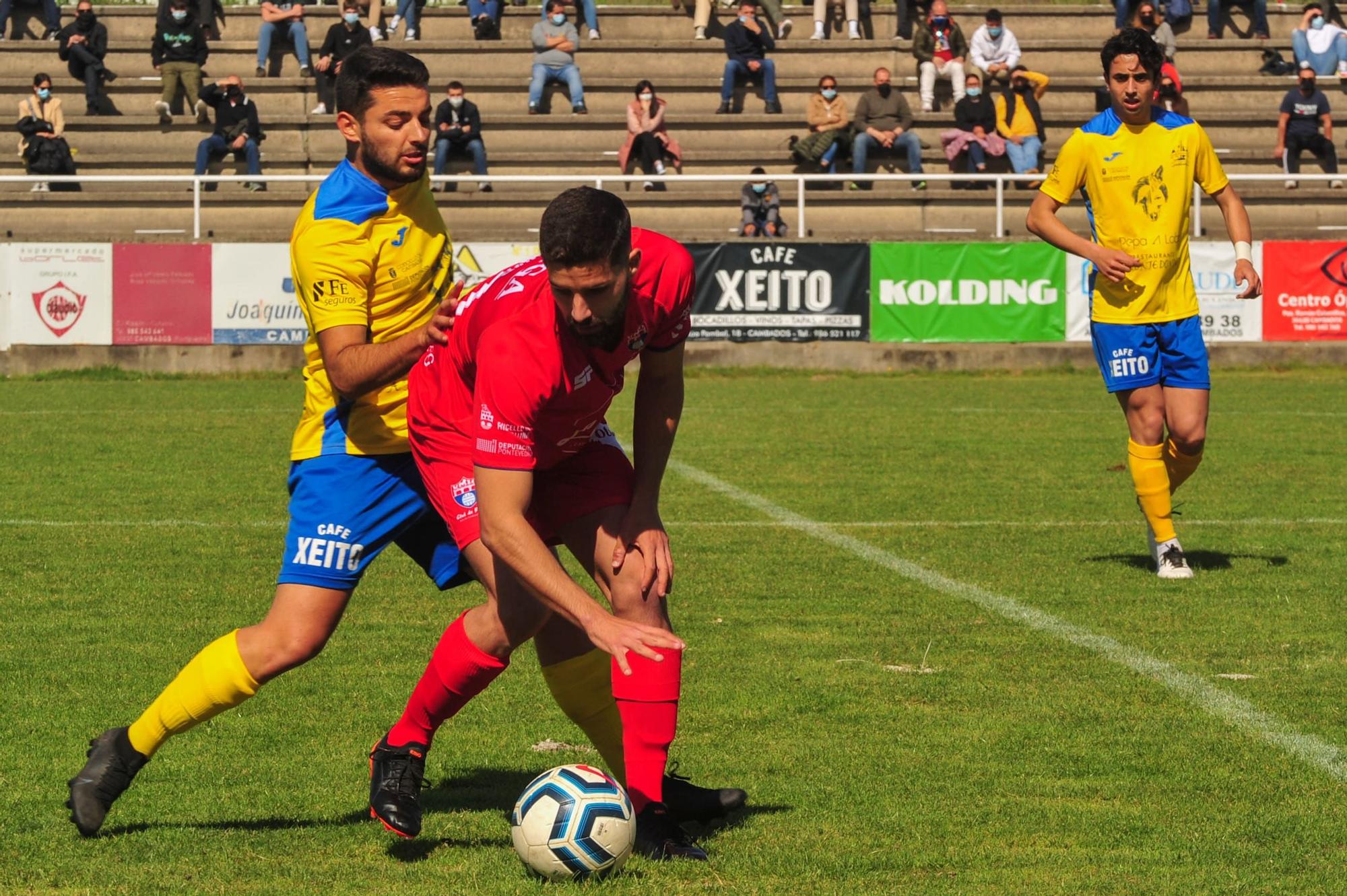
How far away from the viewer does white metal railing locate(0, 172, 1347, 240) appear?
74.2 feet

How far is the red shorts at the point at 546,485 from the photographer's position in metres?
4.47

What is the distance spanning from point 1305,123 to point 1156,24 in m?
3.50

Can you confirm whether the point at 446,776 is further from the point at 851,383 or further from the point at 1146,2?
the point at 1146,2

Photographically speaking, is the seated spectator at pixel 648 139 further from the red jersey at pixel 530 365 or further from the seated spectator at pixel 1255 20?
the red jersey at pixel 530 365

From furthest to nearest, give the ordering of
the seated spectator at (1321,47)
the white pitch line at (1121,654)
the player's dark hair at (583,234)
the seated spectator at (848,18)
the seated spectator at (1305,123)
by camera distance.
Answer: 1. the seated spectator at (848,18)
2. the seated spectator at (1321,47)
3. the seated spectator at (1305,123)
4. the white pitch line at (1121,654)
5. the player's dark hair at (583,234)

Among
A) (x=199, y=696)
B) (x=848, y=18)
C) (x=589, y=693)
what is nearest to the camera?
(x=199, y=696)

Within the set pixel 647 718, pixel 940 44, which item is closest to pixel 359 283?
pixel 647 718

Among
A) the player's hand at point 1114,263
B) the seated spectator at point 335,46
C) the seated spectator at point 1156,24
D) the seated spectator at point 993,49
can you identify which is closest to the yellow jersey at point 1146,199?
the player's hand at point 1114,263

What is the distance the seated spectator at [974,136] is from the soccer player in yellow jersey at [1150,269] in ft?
56.5

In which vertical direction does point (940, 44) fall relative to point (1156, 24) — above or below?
below

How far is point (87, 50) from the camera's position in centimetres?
2775

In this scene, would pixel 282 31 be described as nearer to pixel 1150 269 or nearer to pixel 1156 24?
pixel 1156 24

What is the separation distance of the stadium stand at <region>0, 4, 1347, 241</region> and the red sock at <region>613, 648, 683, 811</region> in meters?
19.3

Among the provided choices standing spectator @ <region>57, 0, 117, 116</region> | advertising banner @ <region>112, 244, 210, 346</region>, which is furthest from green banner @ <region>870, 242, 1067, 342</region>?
standing spectator @ <region>57, 0, 117, 116</region>
